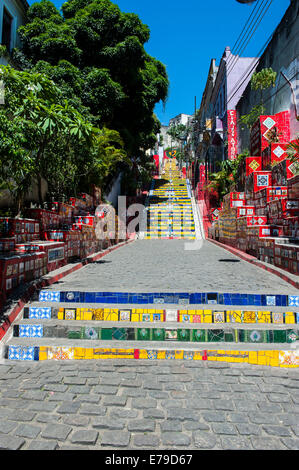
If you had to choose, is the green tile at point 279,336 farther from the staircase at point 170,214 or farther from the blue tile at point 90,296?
the staircase at point 170,214

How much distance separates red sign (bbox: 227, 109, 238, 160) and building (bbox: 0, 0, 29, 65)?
12946mm

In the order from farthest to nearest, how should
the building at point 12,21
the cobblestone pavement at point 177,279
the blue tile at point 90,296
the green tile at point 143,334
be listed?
the building at point 12,21 < the cobblestone pavement at point 177,279 < the blue tile at point 90,296 < the green tile at point 143,334

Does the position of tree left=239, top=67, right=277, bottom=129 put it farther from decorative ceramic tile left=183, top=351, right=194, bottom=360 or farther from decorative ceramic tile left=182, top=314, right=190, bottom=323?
decorative ceramic tile left=183, top=351, right=194, bottom=360

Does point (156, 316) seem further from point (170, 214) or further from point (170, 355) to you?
point (170, 214)

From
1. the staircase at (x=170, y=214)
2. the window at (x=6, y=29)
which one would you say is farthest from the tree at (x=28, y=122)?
the staircase at (x=170, y=214)

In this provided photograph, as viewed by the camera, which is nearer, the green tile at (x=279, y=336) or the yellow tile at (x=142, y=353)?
the yellow tile at (x=142, y=353)

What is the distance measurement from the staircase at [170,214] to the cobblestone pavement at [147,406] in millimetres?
16229

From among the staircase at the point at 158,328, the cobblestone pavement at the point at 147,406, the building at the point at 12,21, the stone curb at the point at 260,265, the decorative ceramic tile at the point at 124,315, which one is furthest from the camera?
the building at the point at 12,21

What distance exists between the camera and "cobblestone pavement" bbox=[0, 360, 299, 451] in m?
2.31

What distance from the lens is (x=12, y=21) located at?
12.8 m

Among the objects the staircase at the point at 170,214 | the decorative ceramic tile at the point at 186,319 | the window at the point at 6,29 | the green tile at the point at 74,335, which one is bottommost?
the green tile at the point at 74,335

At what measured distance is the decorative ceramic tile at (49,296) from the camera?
4.71 meters

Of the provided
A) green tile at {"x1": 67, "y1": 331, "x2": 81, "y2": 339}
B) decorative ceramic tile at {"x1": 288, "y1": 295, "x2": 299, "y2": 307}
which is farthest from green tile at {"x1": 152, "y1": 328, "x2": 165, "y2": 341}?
decorative ceramic tile at {"x1": 288, "y1": 295, "x2": 299, "y2": 307}

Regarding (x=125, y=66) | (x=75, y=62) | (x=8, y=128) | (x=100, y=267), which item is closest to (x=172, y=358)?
(x=8, y=128)
